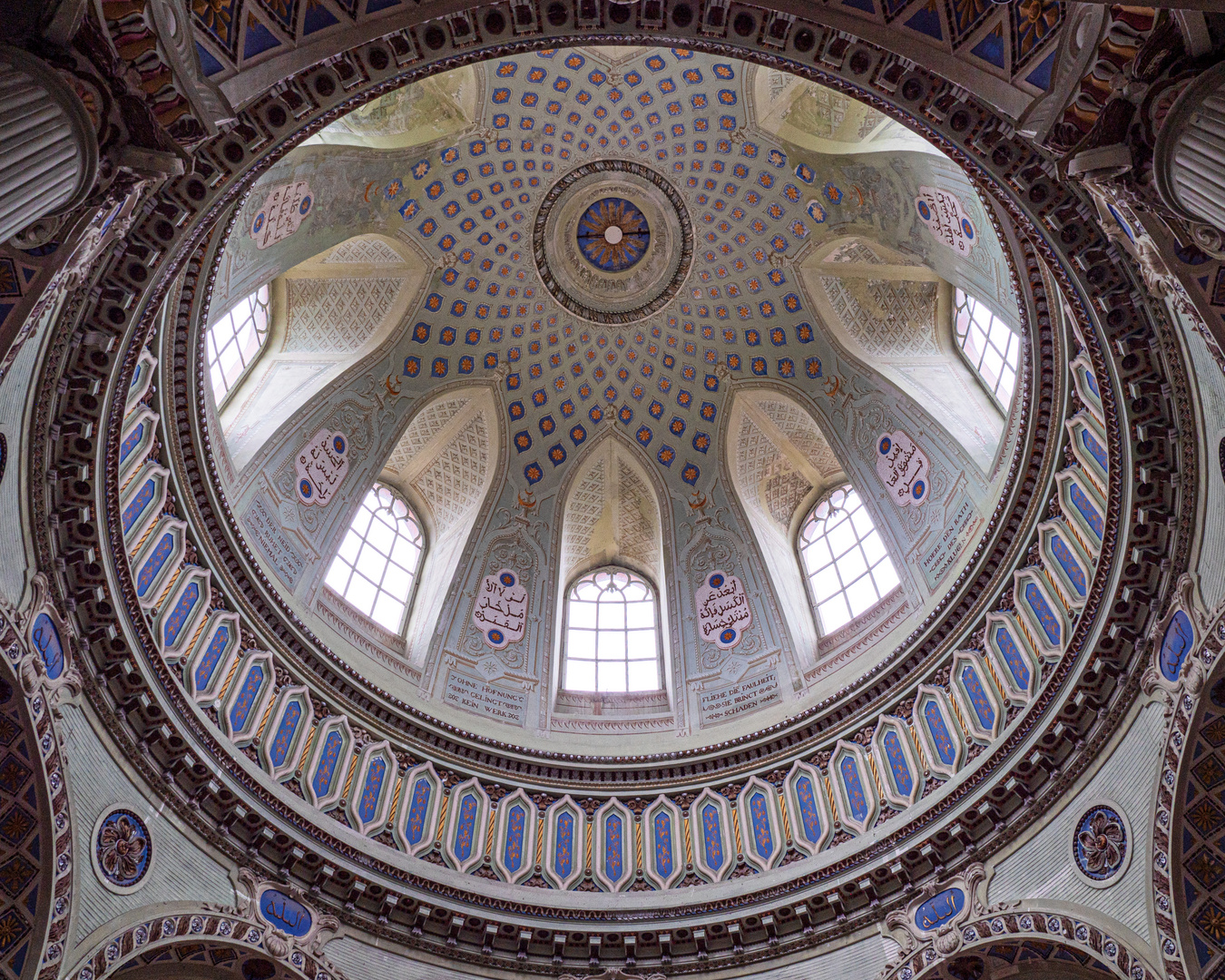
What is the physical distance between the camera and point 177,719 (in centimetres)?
1380

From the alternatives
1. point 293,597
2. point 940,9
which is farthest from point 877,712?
point 940,9

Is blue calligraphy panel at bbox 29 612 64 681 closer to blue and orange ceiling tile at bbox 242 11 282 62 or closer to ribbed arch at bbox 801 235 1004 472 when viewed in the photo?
blue and orange ceiling tile at bbox 242 11 282 62

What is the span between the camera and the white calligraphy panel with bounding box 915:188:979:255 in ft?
53.7

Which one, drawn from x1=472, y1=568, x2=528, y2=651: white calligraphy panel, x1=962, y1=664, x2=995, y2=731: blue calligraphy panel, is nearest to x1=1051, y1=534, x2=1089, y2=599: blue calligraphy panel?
x1=962, y1=664, x2=995, y2=731: blue calligraphy panel

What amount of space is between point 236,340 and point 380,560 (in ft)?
15.5

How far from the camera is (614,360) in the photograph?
23.1 m

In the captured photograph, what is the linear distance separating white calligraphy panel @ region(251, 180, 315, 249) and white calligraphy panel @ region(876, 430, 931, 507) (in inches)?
427

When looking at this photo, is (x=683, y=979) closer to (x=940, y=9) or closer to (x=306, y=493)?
(x=306, y=493)

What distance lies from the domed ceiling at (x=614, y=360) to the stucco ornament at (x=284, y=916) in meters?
Result: 4.29

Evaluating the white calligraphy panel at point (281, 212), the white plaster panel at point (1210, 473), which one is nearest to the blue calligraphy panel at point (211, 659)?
→ the white calligraphy panel at point (281, 212)

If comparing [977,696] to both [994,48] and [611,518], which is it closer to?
[611,518]

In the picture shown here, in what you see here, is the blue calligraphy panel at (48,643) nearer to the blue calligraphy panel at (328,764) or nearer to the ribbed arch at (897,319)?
the blue calligraphy panel at (328,764)

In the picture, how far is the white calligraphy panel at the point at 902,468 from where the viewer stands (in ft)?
62.1

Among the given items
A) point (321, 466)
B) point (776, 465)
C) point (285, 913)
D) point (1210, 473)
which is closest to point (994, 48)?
point (1210, 473)
